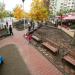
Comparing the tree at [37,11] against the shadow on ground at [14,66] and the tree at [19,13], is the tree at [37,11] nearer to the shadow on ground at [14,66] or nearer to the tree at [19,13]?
the tree at [19,13]

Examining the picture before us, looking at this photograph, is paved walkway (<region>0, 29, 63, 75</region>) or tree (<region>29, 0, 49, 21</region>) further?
tree (<region>29, 0, 49, 21</region>)

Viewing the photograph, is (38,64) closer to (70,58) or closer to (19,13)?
(70,58)

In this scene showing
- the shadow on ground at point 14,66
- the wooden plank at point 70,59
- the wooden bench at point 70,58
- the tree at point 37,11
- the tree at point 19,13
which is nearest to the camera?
the shadow on ground at point 14,66

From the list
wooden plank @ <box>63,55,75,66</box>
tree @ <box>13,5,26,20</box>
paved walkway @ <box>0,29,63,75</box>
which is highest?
tree @ <box>13,5,26,20</box>

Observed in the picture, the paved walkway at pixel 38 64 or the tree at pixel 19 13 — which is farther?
the tree at pixel 19 13

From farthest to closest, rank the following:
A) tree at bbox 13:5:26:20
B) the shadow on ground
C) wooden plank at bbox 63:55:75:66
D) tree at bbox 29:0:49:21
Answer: tree at bbox 13:5:26:20 → tree at bbox 29:0:49:21 → wooden plank at bbox 63:55:75:66 → the shadow on ground

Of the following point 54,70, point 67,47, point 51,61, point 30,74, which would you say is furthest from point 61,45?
point 30,74

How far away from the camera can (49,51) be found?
17.8m

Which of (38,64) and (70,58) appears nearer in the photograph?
(70,58)

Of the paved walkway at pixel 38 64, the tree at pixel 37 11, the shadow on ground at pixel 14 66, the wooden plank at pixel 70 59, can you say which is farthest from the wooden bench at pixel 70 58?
the tree at pixel 37 11

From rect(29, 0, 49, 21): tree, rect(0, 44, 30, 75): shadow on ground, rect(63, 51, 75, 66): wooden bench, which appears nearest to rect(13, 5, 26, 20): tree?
rect(29, 0, 49, 21): tree

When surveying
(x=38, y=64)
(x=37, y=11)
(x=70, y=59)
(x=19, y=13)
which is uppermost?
(x=37, y=11)

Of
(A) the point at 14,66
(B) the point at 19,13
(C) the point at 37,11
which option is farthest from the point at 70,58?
(B) the point at 19,13

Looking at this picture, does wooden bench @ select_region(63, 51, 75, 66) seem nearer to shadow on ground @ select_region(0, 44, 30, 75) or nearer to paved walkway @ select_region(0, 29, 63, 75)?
paved walkway @ select_region(0, 29, 63, 75)
